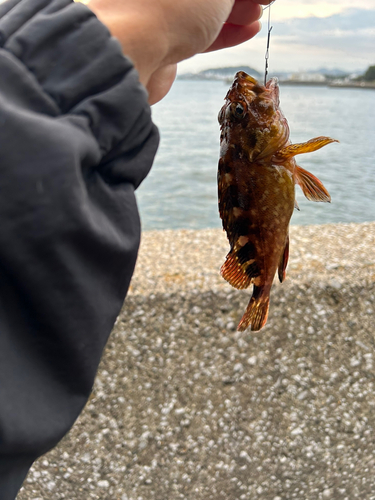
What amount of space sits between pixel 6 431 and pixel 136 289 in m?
1.70

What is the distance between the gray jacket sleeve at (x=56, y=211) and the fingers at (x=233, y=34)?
2.74 ft

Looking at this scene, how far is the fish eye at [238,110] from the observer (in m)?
1.35

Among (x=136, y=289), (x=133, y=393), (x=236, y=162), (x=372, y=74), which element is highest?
(x=236, y=162)

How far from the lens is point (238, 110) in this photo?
1.36 m

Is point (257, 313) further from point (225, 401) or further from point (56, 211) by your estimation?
point (225, 401)

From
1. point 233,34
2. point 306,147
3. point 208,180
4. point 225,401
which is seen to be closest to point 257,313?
point 306,147

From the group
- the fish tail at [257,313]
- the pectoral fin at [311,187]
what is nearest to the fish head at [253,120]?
the pectoral fin at [311,187]

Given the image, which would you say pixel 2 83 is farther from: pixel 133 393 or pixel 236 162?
pixel 133 393

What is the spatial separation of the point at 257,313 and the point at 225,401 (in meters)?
1.14

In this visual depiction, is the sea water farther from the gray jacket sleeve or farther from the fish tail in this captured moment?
the gray jacket sleeve

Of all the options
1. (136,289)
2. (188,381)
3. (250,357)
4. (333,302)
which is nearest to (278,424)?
(250,357)

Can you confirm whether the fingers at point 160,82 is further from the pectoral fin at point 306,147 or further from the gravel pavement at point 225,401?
the gravel pavement at point 225,401

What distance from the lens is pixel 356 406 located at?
7.85 ft

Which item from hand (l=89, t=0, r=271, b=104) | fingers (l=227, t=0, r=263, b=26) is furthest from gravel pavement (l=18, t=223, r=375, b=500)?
hand (l=89, t=0, r=271, b=104)
